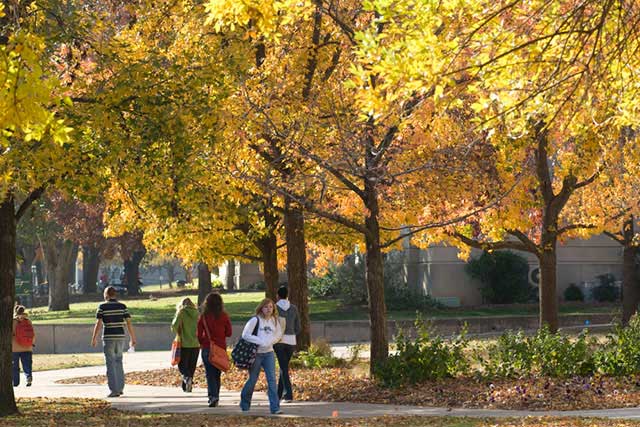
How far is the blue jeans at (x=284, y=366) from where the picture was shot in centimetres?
1673

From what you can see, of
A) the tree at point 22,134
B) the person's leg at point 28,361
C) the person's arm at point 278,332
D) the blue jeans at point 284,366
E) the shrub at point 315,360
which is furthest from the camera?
the person's leg at point 28,361

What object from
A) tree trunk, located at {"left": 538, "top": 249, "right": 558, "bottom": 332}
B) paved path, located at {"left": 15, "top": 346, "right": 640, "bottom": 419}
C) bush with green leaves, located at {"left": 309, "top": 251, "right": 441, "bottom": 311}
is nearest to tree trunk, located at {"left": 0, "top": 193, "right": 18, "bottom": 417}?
paved path, located at {"left": 15, "top": 346, "right": 640, "bottom": 419}

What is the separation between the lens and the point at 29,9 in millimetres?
14898

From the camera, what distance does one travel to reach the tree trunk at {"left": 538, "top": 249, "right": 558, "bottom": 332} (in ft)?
77.0

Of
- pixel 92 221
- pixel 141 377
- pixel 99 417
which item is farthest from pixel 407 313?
pixel 99 417

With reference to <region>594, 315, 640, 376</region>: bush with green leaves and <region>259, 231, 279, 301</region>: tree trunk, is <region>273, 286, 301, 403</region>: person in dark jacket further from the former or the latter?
<region>259, 231, 279, 301</region>: tree trunk

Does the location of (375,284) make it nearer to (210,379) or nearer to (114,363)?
(210,379)

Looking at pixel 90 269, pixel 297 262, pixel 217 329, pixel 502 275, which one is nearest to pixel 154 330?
pixel 502 275

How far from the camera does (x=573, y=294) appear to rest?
39656mm

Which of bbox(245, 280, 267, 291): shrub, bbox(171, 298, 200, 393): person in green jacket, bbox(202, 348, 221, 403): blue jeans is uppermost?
bbox(245, 280, 267, 291): shrub

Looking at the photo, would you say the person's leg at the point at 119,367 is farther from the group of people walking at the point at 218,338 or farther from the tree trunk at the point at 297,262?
the tree trunk at the point at 297,262

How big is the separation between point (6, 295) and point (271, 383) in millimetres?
3637

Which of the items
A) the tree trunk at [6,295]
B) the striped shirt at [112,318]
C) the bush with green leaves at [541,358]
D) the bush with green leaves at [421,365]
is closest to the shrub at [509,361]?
the bush with green leaves at [541,358]

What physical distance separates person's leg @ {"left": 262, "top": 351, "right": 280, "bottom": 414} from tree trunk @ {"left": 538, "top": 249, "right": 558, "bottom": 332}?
29.2 ft
